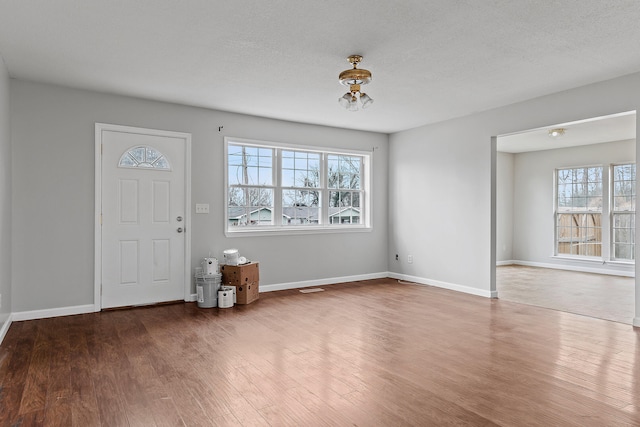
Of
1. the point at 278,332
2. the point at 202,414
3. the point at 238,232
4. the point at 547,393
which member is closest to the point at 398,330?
the point at 278,332

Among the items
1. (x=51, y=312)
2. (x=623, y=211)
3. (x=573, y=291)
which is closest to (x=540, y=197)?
(x=623, y=211)

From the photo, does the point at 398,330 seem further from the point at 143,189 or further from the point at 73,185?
the point at 73,185

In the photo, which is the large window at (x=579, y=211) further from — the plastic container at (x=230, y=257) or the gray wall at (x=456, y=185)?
the plastic container at (x=230, y=257)

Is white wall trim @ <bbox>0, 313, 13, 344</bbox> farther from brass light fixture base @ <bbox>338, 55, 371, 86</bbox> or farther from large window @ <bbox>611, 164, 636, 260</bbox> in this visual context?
large window @ <bbox>611, 164, 636, 260</bbox>

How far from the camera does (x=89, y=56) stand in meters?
3.60

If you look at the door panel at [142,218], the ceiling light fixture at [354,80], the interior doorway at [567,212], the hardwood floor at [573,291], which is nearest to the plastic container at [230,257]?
the door panel at [142,218]

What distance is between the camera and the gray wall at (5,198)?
3.61m

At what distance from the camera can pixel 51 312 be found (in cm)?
435

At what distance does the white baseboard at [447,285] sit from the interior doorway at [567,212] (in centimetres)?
56

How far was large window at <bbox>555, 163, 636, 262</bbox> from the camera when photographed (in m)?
7.45

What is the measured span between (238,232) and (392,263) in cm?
293

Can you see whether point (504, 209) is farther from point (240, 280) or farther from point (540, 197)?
point (240, 280)

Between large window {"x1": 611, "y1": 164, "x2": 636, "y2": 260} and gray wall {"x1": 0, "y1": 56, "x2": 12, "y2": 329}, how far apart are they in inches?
369

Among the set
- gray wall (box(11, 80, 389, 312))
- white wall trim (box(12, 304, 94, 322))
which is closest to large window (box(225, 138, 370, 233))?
gray wall (box(11, 80, 389, 312))
